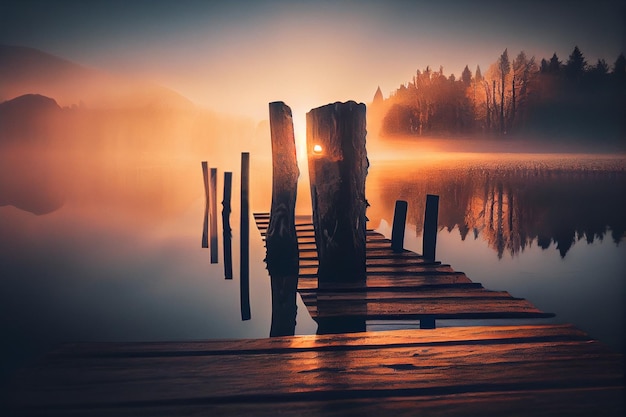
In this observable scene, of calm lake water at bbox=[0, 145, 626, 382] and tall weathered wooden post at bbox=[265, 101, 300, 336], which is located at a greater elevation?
tall weathered wooden post at bbox=[265, 101, 300, 336]

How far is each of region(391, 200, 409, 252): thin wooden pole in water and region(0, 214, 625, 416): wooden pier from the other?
404 centimetres

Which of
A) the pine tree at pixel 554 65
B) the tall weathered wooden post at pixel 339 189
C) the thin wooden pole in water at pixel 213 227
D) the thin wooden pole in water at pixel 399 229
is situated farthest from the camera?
the pine tree at pixel 554 65

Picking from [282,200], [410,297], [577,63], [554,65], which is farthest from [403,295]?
[554,65]

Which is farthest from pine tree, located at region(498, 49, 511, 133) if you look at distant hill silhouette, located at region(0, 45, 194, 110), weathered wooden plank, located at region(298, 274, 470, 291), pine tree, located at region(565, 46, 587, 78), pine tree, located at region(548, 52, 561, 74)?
distant hill silhouette, located at region(0, 45, 194, 110)

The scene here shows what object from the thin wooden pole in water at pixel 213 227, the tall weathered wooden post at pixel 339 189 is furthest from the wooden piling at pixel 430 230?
the thin wooden pole in water at pixel 213 227

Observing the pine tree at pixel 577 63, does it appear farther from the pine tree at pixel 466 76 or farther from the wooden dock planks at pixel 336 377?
the wooden dock planks at pixel 336 377

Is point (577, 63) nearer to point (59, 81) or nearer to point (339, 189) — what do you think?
point (339, 189)

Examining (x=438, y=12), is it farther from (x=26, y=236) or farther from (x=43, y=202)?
(x=43, y=202)

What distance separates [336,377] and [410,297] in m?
2.11

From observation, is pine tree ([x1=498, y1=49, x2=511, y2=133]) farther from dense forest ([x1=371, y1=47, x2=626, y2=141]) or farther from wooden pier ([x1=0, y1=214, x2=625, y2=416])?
Answer: wooden pier ([x1=0, y1=214, x2=625, y2=416])

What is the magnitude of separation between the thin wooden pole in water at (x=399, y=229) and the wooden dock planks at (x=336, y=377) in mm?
4271

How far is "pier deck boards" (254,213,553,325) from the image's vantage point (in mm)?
3812

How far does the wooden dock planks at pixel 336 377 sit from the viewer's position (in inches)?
80.8

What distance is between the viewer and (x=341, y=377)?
2334 mm
